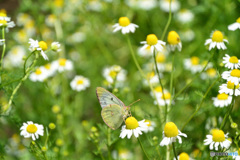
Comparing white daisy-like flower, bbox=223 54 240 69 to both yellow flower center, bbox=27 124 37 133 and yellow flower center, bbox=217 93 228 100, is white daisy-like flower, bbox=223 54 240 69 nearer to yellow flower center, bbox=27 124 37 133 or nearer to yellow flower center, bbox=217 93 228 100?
yellow flower center, bbox=217 93 228 100

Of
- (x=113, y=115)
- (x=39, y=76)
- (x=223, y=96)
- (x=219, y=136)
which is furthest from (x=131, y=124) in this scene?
(x=39, y=76)

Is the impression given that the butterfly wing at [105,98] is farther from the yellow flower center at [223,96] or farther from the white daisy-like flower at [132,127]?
the yellow flower center at [223,96]

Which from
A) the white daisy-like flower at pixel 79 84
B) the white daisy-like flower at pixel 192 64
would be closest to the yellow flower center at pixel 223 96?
the white daisy-like flower at pixel 192 64

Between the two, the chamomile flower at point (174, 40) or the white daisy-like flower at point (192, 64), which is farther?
the white daisy-like flower at point (192, 64)

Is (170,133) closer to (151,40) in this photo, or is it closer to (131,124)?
(131,124)

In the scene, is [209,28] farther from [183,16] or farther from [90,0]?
[90,0]

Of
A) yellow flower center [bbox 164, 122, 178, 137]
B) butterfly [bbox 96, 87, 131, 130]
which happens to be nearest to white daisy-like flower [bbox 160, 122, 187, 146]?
yellow flower center [bbox 164, 122, 178, 137]
